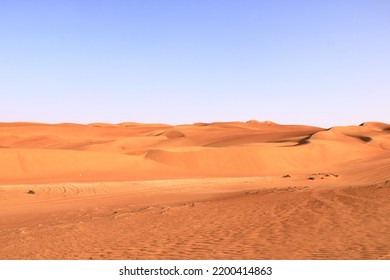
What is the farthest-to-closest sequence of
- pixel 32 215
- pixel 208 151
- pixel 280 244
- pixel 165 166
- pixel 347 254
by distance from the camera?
pixel 208 151, pixel 165 166, pixel 32 215, pixel 280 244, pixel 347 254

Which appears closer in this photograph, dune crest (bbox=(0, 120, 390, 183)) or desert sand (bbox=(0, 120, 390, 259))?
desert sand (bbox=(0, 120, 390, 259))

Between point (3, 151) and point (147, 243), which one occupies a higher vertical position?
point (3, 151)

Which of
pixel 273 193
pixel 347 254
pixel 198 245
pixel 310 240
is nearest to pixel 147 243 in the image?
pixel 198 245

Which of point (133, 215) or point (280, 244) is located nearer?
point (280, 244)

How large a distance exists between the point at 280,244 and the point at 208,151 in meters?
27.7

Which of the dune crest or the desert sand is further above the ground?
the dune crest

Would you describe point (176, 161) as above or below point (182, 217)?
above

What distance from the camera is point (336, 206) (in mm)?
12672

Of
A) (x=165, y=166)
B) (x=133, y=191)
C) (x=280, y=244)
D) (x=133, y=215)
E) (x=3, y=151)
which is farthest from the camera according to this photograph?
(x=165, y=166)

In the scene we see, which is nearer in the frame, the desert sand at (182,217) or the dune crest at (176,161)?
the desert sand at (182,217)

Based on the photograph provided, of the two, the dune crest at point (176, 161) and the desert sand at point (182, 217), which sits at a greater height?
the dune crest at point (176, 161)

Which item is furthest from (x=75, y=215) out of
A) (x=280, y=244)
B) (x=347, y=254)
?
(x=347, y=254)

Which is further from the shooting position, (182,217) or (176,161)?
(176,161)

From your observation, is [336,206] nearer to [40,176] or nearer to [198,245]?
[198,245]
